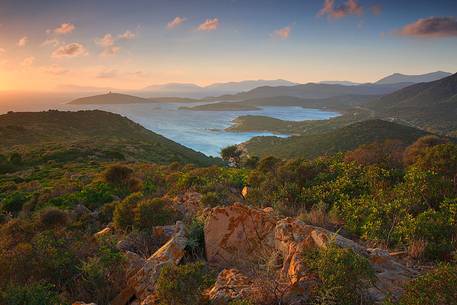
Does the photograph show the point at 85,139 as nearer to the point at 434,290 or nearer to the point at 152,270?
the point at 152,270

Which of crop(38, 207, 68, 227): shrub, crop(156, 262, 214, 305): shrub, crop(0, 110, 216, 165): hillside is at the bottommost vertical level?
crop(0, 110, 216, 165): hillside

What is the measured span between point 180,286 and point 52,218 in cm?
939

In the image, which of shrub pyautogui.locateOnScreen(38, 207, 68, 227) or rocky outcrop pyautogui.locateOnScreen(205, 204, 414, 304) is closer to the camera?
rocky outcrop pyautogui.locateOnScreen(205, 204, 414, 304)

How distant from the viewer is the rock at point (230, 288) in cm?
462

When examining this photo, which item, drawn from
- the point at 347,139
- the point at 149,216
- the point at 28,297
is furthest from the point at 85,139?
the point at 347,139

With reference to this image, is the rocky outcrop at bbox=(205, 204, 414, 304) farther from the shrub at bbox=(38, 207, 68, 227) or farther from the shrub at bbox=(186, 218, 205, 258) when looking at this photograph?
the shrub at bbox=(38, 207, 68, 227)

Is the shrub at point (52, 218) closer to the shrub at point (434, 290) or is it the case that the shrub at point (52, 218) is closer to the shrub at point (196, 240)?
the shrub at point (196, 240)

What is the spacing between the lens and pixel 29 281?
580cm

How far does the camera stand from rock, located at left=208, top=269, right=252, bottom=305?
A: 15.2ft

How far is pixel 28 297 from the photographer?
5008mm

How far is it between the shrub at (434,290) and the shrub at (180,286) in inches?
106

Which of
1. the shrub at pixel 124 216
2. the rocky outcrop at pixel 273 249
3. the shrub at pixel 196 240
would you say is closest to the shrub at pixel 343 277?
the rocky outcrop at pixel 273 249

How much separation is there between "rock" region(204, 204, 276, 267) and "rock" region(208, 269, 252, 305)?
1290mm

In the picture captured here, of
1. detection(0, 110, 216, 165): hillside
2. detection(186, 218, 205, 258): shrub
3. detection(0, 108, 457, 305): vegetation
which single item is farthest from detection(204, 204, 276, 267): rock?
detection(0, 110, 216, 165): hillside
